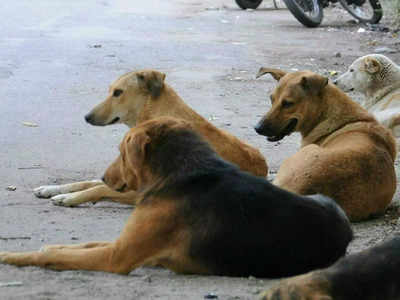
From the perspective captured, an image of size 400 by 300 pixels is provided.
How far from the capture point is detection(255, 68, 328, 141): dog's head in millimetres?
7781

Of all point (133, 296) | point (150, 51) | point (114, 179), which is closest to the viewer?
point (133, 296)

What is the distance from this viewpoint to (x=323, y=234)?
4.96m

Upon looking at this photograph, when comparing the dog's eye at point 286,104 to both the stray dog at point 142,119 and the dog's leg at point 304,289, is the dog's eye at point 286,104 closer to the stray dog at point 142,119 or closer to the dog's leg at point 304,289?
the stray dog at point 142,119

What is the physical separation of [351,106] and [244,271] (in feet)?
10.5

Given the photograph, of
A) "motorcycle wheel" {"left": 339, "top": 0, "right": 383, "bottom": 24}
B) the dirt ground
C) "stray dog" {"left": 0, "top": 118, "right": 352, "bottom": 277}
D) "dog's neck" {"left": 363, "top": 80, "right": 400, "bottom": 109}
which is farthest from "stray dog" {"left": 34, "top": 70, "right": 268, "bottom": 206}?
"motorcycle wheel" {"left": 339, "top": 0, "right": 383, "bottom": 24}

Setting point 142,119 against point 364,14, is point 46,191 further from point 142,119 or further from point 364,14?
point 364,14

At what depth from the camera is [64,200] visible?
6.97 meters

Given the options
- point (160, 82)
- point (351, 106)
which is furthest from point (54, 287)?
point (351, 106)

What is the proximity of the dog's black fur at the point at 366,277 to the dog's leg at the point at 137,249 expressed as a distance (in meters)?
1.11

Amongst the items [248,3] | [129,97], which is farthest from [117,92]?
[248,3]

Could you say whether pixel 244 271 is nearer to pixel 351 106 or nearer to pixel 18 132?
pixel 351 106

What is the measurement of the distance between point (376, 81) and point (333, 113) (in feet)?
9.11

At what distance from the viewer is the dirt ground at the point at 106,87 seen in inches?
199

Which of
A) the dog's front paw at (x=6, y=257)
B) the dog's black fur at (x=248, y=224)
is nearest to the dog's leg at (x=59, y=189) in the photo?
the dog's front paw at (x=6, y=257)
